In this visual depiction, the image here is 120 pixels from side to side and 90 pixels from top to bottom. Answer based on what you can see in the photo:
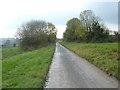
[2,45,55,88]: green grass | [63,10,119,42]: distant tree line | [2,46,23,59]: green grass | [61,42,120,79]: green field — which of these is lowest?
[2,46,23,59]: green grass

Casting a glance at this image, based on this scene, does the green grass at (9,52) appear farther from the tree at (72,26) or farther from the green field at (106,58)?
the tree at (72,26)

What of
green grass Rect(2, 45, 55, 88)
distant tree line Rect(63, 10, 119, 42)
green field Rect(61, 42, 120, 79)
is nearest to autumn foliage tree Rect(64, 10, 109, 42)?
distant tree line Rect(63, 10, 119, 42)

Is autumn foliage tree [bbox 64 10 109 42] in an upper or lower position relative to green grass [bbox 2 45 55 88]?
upper

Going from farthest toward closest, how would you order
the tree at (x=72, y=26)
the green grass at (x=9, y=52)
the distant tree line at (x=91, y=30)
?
the tree at (x=72, y=26)
the distant tree line at (x=91, y=30)
the green grass at (x=9, y=52)

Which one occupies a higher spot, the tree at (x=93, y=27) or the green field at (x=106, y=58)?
the tree at (x=93, y=27)

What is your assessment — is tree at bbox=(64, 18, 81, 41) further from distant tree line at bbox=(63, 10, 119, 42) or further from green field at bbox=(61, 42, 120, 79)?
green field at bbox=(61, 42, 120, 79)

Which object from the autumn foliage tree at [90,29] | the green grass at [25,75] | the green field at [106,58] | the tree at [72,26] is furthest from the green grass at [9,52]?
the tree at [72,26]

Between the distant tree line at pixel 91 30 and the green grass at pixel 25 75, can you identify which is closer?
the green grass at pixel 25 75

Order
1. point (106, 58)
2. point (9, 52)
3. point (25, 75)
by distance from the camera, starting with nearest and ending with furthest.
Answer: point (25, 75) < point (106, 58) < point (9, 52)

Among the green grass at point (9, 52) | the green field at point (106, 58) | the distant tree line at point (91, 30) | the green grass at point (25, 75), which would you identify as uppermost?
the distant tree line at point (91, 30)

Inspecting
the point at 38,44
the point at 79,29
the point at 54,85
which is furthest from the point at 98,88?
the point at 79,29

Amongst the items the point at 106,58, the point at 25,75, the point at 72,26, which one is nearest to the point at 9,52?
the point at 106,58

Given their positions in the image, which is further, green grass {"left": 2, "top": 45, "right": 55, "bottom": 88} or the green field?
the green field

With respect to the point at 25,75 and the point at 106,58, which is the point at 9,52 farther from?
the point at 25,75
